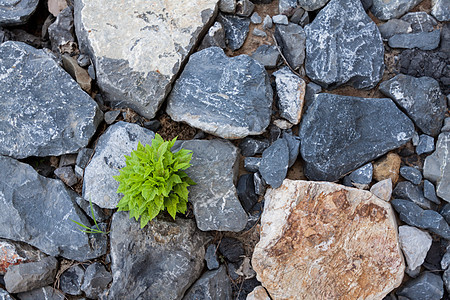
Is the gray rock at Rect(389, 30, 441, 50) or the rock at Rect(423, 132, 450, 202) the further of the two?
the gray rock at Rect(389, 30, 441, 50)

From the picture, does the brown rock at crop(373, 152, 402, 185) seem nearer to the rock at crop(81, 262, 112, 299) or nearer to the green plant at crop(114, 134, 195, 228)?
the green plant at crop(114, 134, 195, 228)

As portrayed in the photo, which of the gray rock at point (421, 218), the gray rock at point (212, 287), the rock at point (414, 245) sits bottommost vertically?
the gray rock at point (212, 287)

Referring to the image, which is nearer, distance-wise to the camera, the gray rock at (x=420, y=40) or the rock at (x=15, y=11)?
the gray rock at (x=420, y=40)

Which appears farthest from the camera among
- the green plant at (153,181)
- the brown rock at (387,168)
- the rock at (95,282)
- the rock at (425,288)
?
the brown rock at (387,168)

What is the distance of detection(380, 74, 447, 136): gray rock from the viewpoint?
172 inches

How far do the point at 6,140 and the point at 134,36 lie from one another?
179 cm

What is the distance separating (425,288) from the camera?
413 cm

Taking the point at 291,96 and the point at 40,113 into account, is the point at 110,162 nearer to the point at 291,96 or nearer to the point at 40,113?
the point at 40,113

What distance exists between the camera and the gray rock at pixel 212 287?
4219mm

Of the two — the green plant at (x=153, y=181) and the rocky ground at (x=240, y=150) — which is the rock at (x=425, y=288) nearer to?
the rocky ground at (x=240, y=150)

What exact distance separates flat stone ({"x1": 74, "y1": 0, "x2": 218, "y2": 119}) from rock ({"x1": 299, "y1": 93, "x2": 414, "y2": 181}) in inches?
62.4

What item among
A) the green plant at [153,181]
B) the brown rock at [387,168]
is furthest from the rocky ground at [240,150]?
the green plant at [153,181]

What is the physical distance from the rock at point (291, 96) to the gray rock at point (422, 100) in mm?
1015

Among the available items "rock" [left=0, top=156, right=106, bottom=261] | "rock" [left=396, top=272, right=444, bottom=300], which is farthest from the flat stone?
"rock" [left=396, top=272, right=444, bottom=300]
